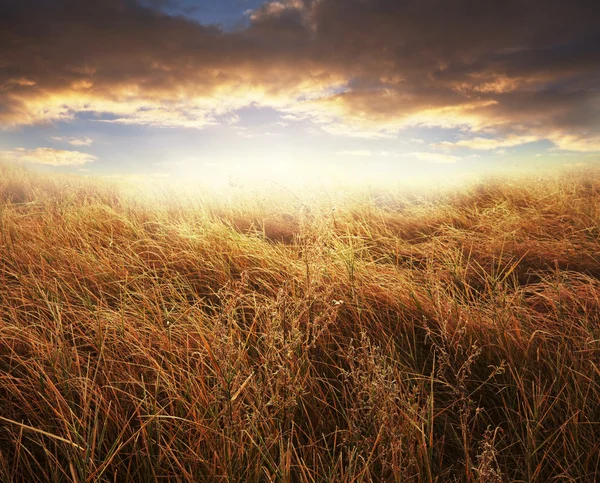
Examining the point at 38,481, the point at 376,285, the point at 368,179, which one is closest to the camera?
the point at 38,481

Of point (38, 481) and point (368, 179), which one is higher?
point (368, 179)

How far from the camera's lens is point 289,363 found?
153cm

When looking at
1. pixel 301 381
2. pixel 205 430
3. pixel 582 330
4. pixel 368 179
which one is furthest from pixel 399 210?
pixel 205 430

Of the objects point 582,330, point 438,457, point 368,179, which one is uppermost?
point 368,179

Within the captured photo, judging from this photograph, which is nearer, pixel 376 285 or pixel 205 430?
pixel 205 430

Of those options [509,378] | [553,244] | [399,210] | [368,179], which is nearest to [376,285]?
[509,378]

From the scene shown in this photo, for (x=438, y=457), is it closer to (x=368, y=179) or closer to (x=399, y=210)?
(x=399, y=210)

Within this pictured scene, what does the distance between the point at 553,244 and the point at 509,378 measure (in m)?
2.45

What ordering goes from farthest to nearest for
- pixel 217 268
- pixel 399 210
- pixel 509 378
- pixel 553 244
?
1. pixel 399 210
2. pixel 553 244
3. pixel 217 268
4. pixel 509 378

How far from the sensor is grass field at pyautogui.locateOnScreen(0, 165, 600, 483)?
1178mm

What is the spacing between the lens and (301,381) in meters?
1.52

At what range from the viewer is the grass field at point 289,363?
1.18 metres

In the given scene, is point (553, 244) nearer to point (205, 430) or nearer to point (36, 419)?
point (205, 430)

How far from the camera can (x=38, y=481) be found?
118 centimetres
